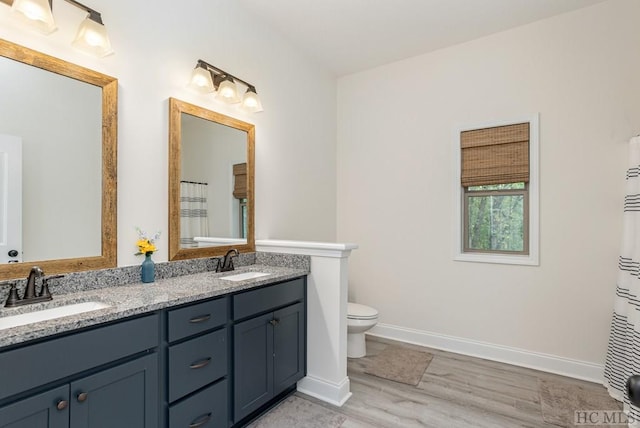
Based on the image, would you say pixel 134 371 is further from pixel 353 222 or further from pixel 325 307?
pixel 353 222

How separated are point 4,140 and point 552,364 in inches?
150

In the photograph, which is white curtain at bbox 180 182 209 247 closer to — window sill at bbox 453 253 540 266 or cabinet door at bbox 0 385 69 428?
cabinet door at bbox 0 385 69 428

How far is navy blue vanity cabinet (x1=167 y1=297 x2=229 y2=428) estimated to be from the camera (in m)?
1.51

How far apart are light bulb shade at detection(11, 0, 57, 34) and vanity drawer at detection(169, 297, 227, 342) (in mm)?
1409

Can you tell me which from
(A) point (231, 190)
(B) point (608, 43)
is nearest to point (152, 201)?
(A) point (231, 190)

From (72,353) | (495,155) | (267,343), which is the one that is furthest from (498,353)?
(72,353)

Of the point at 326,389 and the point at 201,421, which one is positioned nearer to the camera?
the point at 201,421

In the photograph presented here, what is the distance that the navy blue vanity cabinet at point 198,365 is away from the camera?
1513mm

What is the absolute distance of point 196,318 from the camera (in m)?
1.61

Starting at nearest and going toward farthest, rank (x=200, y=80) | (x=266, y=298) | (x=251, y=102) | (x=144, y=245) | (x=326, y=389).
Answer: (x=144, y=245) < (x=266, y=298) < (x=200, y=80) < (x=326, y=389) < (x=251, y=102)

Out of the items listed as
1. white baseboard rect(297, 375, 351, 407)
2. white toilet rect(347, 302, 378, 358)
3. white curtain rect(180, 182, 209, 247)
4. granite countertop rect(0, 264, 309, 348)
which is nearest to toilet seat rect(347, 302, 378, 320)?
white toilet rect(347, 302, 378, 358)

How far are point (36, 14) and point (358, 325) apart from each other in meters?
2.76

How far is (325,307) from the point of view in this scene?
2.33m

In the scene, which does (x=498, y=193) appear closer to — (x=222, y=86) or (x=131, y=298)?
(x=222, y=86)
